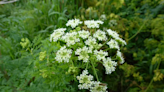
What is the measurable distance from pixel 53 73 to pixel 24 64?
0.58m

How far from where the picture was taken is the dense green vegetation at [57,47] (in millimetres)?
1784

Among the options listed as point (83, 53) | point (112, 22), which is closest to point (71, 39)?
point (83, 53)

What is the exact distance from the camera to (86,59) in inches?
61.1

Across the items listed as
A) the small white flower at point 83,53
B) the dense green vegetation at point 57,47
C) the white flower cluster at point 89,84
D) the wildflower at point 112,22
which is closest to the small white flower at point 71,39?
the small white flower at point 83,53

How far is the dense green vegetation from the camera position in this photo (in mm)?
1784

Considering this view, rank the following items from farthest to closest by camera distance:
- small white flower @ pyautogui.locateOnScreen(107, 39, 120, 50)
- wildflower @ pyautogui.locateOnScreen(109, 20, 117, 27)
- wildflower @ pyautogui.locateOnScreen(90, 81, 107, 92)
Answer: wildflower @ pyautogui.locateOnScreen(109, 20, 117, 27) → small white flower @ pyautogui.locateOnScreen(107, 39, 120, 50) → wildflower @ pyautogui.locateOnScreen(90, 81, 107, 92)

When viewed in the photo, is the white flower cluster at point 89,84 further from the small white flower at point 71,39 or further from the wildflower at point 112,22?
the wildflower at point 112,22

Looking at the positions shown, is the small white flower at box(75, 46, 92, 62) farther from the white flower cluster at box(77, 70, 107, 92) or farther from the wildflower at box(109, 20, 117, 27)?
the wildflower at box(109, 20, 117, 27)

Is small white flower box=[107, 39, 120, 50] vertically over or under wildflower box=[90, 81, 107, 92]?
over

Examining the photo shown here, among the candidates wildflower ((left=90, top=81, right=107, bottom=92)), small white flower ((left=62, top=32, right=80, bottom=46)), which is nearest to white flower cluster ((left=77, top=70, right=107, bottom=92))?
wildflower ((left=90, top=81, right=107, bottom=92))

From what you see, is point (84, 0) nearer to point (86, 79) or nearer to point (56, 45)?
point (56, 45)

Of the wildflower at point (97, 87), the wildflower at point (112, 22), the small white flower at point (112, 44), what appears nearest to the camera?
the wildflower at point (97, 87)

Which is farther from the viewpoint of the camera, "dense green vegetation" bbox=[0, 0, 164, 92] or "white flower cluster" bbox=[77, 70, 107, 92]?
"dense green vegetation" bbox=[0, 0, 164, 92]

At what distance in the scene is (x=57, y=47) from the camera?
5.79 feet
